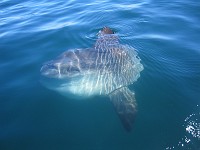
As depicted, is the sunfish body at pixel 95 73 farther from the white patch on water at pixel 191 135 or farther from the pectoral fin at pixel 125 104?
the white patch on water at pixel 191 135

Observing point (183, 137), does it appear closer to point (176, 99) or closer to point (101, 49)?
point (176, 99)

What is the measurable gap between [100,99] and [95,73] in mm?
1111

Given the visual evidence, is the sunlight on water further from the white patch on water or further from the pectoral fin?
the pectoral fin

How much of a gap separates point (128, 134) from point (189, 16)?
362 inches

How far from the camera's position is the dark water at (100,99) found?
21.9 feet

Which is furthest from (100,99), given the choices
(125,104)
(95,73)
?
(95,73)

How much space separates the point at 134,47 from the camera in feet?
34.7

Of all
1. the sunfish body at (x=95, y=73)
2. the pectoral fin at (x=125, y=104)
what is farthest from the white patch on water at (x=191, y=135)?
the sunfish body at (x=95, y=73)

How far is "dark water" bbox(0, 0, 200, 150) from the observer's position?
6664 mm

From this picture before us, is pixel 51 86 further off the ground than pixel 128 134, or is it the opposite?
pixel 51 86

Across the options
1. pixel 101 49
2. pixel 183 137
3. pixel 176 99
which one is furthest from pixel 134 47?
pixel 183 137

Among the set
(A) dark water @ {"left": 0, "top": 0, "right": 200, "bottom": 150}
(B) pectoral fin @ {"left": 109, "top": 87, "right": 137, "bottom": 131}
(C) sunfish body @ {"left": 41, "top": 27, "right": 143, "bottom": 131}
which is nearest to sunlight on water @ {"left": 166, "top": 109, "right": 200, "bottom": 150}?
(A) dark water @ {"left": 0, "top": 0, "right": 200, "bottom": 150}

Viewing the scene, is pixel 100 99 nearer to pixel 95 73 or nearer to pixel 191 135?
pixel 95 73

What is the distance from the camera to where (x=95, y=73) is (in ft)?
29.5
